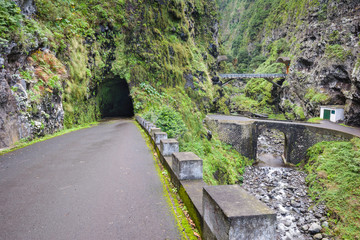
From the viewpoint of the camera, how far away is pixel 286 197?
1373 centimetres

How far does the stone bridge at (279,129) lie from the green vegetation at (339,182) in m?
1.34

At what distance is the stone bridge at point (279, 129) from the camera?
19.0 m

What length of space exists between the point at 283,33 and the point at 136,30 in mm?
41307

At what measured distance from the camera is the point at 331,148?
16016 millimetres

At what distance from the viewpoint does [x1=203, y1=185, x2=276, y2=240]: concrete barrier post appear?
1.84 meters

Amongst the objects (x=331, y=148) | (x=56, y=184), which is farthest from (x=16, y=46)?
(x=331, y=148)

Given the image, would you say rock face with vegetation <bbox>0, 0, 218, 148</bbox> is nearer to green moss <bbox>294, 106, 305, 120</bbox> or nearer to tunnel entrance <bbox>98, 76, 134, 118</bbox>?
tunnel entrance <bbox>98, 76, 134, 118</bbox>

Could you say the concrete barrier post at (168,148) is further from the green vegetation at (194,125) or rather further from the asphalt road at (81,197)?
the green vegetation at (194,125)

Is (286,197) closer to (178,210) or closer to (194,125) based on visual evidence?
(194,125)

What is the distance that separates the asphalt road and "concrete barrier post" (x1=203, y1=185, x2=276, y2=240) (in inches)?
37.2

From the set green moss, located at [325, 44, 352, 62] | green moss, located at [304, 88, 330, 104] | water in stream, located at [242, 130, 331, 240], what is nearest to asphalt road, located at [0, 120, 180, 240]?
Result: water in stream, located at [242, 130, 331, 240]

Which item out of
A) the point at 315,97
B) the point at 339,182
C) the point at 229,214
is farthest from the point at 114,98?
the point at 315,97

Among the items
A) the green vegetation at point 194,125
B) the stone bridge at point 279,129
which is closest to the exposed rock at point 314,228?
the green vegetation at point 194,125

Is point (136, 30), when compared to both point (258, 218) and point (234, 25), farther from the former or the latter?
point (234, 25)
